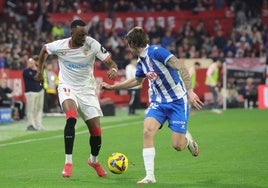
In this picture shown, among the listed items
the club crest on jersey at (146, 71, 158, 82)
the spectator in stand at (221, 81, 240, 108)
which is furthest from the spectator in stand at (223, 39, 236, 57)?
the club crest on jersey at (146, 71, 158, 82)

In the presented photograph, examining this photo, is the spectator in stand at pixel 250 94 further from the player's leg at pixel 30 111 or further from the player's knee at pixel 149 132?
the player's knee at pixel 149 132

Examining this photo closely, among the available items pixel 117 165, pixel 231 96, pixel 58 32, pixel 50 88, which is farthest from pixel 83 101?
pixel 58 32

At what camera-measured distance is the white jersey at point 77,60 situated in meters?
13.0

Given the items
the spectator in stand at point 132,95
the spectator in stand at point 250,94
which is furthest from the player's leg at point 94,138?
the spectator in stand at point 250,94

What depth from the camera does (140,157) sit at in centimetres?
1566

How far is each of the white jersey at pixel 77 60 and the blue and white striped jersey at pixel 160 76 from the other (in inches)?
35.8

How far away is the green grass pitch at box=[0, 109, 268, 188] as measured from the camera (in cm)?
1198

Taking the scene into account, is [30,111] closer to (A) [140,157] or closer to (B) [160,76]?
(A) [140,157]

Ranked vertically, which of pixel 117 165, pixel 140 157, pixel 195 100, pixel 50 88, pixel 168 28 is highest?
pixel 195 100

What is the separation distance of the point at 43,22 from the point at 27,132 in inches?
712

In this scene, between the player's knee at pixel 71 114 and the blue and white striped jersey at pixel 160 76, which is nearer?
the blue and white striped jersey at pixel 160 76

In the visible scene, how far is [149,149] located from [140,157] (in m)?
3.94

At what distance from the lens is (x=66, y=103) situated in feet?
42.0

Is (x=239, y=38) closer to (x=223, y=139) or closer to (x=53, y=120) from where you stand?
(x=53, y=120)
